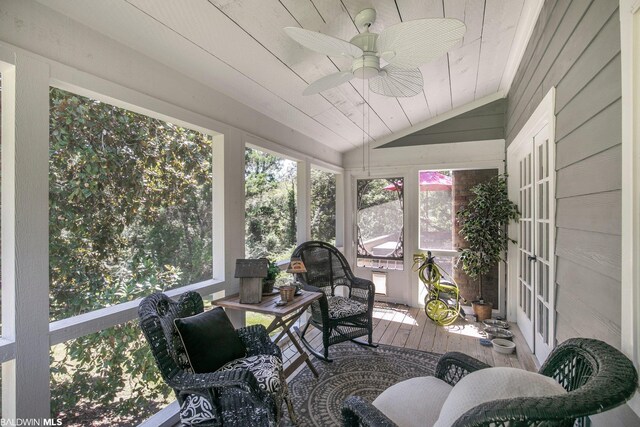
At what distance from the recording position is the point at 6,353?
3.99 ft

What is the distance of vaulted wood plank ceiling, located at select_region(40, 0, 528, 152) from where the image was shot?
1.52 metres

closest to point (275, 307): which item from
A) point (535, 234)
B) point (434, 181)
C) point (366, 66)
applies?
point (366, 66)

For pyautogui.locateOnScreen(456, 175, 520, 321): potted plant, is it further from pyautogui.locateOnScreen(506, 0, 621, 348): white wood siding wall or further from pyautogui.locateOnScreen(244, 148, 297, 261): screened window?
pyautogui.locateOnScreen(244, 148, 297, 261): screened window

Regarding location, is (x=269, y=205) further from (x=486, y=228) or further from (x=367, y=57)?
(x=486, y=228)

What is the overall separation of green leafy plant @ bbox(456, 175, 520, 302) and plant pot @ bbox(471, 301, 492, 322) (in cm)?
37

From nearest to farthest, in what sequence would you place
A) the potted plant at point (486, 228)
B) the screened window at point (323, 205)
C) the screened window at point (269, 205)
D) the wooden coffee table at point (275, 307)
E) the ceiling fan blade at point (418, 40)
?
the ceiling fan blade at point (418, 40), the wooden coffee table at point (275, 307), the screened window at point (269, 205), the potted plant at point (486, 228), the screened window at point (323, 205)

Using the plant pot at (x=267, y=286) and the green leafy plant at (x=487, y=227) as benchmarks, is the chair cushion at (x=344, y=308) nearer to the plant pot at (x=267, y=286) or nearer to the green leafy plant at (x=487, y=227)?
the plant pot at (x=267, y=286)

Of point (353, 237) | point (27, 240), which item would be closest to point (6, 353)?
point (27, 240)

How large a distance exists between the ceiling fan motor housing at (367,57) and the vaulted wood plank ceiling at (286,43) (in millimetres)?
302

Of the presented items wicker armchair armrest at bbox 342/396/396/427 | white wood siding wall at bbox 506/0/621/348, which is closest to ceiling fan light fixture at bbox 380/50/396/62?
white wood siding wall at bbox 506/0/621/348

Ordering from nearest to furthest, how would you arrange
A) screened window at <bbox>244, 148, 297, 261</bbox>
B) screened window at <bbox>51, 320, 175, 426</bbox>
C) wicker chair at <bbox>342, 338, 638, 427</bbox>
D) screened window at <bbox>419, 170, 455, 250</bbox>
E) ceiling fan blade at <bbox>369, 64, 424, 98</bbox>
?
wicker chair at <bbox>342, 338, 638, 427</bbox>
ceiling fan blade at <bbox>369, 64, 424, 98</bbox>
screened window at <bbox>51, 320, 175, 426</bbox>
screened window at <bbox>244, 148, 297, 261</bbox>
screened window at <bbox>419, 170, 455, 250</bbox>

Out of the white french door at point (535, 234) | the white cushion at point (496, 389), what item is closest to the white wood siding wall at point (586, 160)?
the white french door at point (535, 234)

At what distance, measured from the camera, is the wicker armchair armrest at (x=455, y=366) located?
1374mm

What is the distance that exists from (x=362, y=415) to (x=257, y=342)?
97cm
